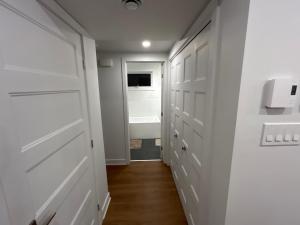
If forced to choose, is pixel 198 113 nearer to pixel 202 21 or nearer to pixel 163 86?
pixel 202 21

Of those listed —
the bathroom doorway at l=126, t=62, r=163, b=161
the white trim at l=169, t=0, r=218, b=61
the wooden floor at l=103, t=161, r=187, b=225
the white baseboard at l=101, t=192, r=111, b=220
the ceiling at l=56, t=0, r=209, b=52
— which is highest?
the ceiling at l=56, t=0, r=209, b=52

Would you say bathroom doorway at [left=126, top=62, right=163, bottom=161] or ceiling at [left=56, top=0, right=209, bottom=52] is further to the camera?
bathroom doorway at [left=126, top=62, right=163, bottom=161]

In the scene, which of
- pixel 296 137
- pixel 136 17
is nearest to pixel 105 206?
pixel 296 137

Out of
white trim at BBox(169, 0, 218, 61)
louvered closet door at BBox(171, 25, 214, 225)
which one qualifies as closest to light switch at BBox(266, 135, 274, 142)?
louvered closet door at BBox(171, 25, 214, 225)

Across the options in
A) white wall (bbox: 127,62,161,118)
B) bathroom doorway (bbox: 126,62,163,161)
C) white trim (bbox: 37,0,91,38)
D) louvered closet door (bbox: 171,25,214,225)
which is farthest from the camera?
white wall (bbox: 127,62,161,118)

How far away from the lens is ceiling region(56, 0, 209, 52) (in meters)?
0.93

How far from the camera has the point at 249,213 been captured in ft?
2.75

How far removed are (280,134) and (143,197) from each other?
1971mm

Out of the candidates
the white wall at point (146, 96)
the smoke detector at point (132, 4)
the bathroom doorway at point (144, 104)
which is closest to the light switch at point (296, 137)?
the smoke detector at point (132, 4)

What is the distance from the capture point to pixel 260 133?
73 cm

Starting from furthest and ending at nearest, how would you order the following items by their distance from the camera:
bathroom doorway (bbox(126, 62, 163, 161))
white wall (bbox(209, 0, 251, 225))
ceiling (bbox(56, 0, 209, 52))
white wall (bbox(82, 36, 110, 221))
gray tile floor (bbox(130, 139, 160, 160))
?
bathroom doorway (bbox(126, 62, 163, 161))
gray tile floor (bbox(130, 139, 160, 160))
white wall (bbox(82, 36, 110, 221))
ceiling (bbox(56, 0, 209, 52))
white wall (bbox(209, 0, 251, 225))

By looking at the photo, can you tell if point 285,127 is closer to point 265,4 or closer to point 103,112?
point 265,4

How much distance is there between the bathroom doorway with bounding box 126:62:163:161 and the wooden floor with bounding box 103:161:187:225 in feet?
2.90

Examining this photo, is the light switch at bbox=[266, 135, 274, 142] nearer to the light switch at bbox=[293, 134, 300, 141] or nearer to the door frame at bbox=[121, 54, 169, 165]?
the light switch at bbox=[293, 134, 300, 141]
